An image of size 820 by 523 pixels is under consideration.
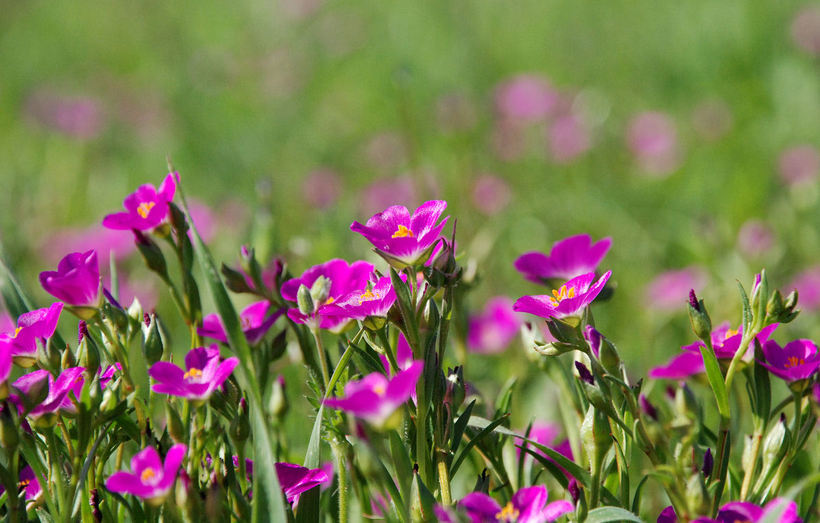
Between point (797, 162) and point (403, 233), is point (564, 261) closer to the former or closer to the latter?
point (403, 233)

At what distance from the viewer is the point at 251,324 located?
49.2 inches

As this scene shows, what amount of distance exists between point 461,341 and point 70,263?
0.62m

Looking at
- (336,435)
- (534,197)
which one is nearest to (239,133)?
(534,197)

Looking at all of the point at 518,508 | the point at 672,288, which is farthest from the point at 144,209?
the point at 672,288

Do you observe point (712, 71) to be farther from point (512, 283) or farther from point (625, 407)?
point (625, 407)

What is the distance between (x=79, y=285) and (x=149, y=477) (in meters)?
0.26

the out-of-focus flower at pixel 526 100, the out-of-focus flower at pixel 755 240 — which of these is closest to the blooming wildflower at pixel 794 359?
the out-of-focus flower at pixel 755 240

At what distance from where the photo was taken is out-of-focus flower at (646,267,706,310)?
2316 millimetres

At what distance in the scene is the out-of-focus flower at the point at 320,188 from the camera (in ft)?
11.4

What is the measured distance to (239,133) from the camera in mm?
4496

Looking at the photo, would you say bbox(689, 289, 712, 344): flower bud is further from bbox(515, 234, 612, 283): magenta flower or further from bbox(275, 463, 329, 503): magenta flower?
bbox(275, 463, 329, 503): magenta flower

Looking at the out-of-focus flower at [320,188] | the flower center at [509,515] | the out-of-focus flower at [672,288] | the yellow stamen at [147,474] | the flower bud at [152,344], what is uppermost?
the flower bud at [152,344]

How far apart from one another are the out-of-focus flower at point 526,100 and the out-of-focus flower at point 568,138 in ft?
0.37

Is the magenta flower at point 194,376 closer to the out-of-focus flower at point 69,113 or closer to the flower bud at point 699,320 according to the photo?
the flower bud at point 699,320
